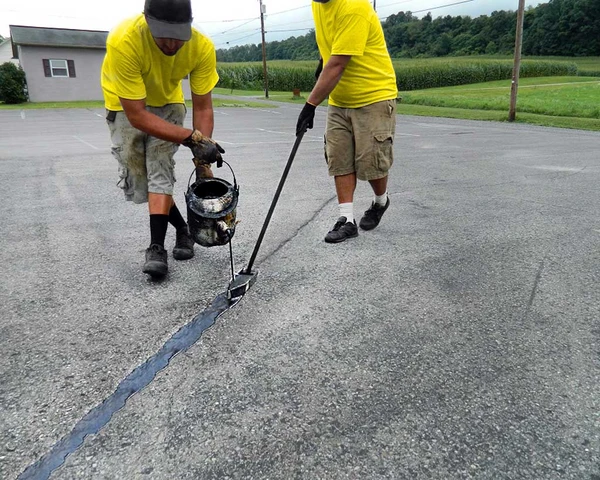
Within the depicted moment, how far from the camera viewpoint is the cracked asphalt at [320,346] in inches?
61.0

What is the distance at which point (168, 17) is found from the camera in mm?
2465

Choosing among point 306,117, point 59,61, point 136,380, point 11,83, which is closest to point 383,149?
point 306,117

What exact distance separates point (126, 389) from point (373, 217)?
252 centimetres

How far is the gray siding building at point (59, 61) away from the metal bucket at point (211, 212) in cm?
2745

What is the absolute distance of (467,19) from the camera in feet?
264

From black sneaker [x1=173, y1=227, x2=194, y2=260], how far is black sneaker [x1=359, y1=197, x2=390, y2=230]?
1.38 metres

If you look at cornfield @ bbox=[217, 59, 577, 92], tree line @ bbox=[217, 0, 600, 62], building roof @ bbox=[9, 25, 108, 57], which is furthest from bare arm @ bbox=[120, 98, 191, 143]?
tree line @ bbox=[217, 0, 600, 62]

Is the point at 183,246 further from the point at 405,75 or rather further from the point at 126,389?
the point at 405,75

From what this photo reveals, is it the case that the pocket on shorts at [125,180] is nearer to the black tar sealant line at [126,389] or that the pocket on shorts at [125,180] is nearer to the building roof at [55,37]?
the black tar sealant line at [126,389]

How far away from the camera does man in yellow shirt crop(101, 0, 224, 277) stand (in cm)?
260

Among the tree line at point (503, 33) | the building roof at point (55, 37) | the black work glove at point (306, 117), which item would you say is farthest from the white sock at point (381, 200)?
the tree line at point (503, 33)

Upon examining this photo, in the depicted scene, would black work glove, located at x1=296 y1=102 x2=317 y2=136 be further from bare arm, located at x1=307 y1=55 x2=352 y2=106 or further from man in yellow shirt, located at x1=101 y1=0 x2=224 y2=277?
man in yellow shirt, located at x1=101 y1=0 x2=224 y2=277

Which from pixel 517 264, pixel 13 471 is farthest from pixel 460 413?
pixel 517 264

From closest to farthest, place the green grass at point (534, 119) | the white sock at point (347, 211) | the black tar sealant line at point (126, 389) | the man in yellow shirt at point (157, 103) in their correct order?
the black tar sealant line at point (126, 389), the man in yellow shirt at point (157, 103), the white sock at point (347, 211), the green grass at point (534, 119)
